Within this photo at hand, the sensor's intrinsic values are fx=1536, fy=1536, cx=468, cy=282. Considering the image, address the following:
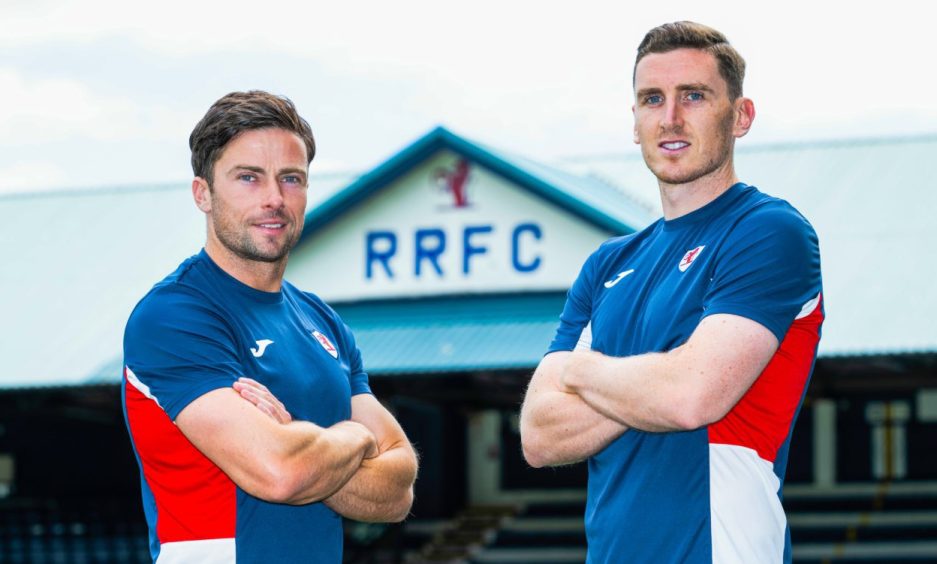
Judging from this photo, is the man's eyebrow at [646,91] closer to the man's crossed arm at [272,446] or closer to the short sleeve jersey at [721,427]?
the short sleeve jersey at [721,427]

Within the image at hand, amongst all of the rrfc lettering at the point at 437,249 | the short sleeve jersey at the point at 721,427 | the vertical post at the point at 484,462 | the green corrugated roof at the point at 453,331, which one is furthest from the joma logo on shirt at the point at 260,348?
the vertical post at the point at 484,462

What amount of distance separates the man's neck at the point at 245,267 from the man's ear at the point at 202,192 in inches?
4.5

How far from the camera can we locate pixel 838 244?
894 inches

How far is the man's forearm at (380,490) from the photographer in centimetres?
482

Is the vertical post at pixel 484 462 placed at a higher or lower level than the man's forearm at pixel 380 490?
lower

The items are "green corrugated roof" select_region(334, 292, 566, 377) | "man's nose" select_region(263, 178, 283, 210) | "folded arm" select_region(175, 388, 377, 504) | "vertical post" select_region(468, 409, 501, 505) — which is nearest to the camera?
"folded arm" select_region(175, 388, 377, 504)

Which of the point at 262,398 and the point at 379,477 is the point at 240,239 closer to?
the point at 262,398

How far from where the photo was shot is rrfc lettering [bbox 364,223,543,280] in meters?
20.9

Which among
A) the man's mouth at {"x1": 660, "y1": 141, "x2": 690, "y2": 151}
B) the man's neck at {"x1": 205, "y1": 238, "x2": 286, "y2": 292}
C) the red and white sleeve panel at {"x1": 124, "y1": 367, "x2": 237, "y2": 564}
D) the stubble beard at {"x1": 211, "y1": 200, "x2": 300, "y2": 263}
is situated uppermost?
the man's mouth at {"x1": 660, "y1": 141, "x2": 690, "y2": 151}

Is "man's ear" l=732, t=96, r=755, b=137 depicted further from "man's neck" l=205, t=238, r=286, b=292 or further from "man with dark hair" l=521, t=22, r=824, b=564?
"man's neck" l=205, t=238, r=286, b=292

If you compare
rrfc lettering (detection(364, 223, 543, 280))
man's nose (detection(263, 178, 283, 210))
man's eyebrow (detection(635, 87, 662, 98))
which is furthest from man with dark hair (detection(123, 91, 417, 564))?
rrfc lettering (detection(364, 223, 543, 280))

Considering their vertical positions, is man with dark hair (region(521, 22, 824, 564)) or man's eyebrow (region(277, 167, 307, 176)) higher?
man's eyebrow (region(277, 167, 307, 176))

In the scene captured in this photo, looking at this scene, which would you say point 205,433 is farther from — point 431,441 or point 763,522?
point 431,441

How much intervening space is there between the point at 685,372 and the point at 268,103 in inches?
62.6
